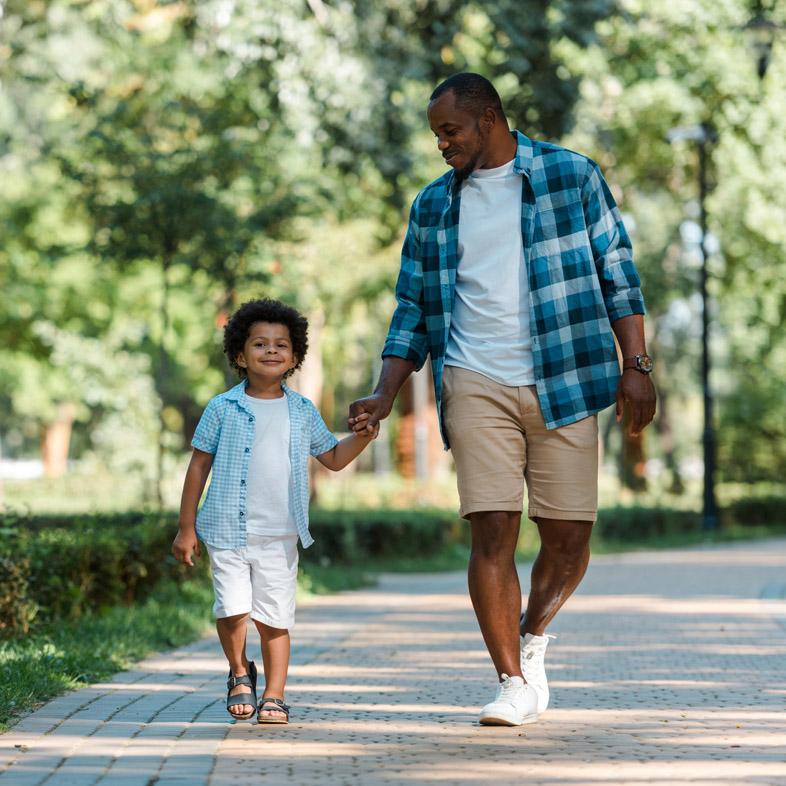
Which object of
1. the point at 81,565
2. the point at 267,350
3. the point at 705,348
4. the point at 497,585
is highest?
the point at 705,348

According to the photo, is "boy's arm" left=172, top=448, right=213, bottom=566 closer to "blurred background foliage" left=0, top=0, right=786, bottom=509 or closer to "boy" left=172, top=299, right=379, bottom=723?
"boy" left=172, top=299, right=379, bottom=723

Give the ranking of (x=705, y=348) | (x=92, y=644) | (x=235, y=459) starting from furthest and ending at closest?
(x=705, y=348)
(x=92, y=644)
(x=235, y=459)

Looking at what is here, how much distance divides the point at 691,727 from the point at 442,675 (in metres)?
2.00

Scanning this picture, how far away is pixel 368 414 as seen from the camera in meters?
5.26

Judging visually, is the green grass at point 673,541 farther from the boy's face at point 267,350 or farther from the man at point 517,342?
the boy's face at point 267,350

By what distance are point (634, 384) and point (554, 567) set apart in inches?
27.8

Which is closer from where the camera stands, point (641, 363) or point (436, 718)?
point (641, 363)

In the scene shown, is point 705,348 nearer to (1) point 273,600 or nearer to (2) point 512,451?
(2) point 512,451

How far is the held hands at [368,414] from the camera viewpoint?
17.2 feet

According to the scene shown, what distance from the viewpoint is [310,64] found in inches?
512

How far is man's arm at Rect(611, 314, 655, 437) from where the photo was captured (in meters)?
5.18

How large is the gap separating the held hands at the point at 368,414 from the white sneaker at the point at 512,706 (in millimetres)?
927

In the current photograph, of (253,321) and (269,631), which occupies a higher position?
(253,321)

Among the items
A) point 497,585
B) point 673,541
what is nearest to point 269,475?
point 497,585
